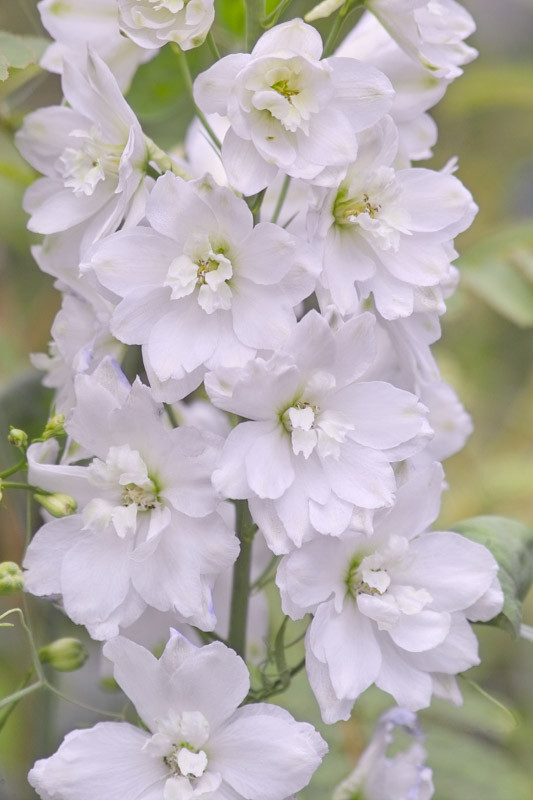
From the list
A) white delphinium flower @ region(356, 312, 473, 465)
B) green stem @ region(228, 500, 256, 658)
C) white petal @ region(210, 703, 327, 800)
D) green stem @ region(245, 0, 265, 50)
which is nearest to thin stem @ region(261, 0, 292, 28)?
green stem @ region(245, 0, 265, 50)

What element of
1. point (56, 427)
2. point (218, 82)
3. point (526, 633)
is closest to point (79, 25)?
point (218, 82)

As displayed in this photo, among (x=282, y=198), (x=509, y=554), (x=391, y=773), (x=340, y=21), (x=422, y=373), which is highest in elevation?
(x=340, y=21)

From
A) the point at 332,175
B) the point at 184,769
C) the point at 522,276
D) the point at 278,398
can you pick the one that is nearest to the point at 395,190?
the point at 332,175

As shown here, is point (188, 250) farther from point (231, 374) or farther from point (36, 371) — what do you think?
point (36, 371)

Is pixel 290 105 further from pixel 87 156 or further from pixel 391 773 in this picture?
pixel 391 773

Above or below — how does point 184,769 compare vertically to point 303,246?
below

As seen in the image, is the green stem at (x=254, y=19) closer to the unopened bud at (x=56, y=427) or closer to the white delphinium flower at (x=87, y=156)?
the white delphinium flower at (x=87, y=156)

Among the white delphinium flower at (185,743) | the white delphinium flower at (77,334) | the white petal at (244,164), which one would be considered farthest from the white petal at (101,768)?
the white petal at (244,164)
